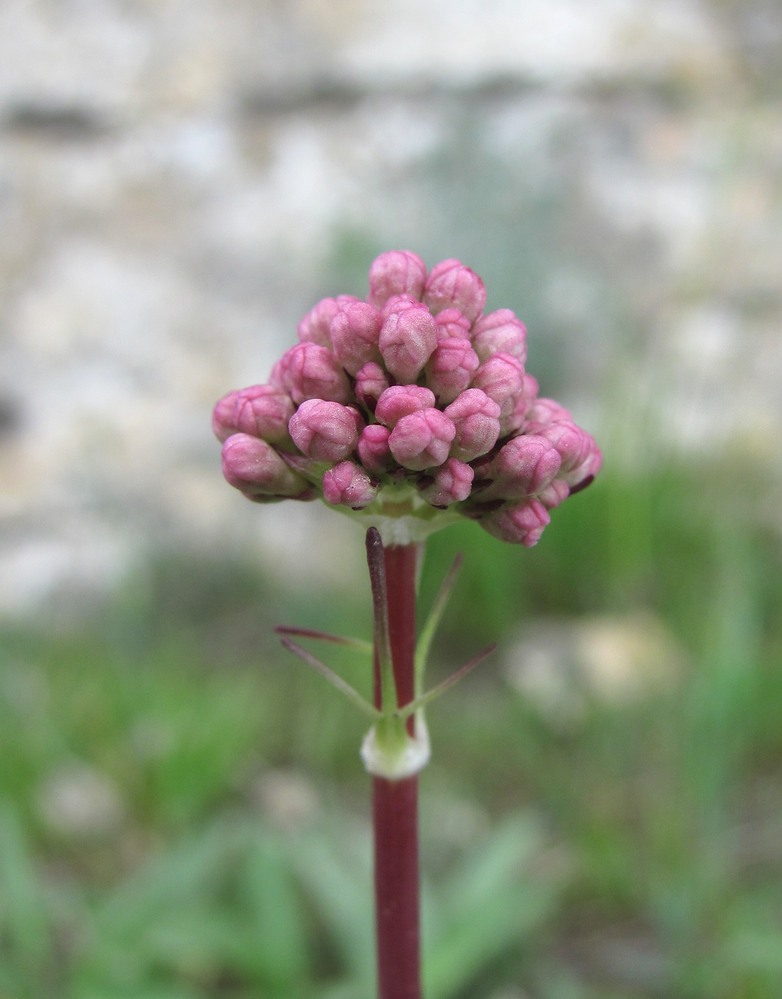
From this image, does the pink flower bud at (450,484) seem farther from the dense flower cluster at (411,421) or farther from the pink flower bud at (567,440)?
the pink flower bud at (567,440)

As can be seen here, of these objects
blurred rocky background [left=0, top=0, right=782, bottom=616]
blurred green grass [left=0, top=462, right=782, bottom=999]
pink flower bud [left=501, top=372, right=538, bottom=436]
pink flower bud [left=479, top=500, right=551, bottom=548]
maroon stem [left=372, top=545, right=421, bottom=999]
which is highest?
blurred rocky background [left=0, top=0, right=782, bottom=616]

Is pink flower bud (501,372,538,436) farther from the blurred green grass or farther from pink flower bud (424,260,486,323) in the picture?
the blurred green grass

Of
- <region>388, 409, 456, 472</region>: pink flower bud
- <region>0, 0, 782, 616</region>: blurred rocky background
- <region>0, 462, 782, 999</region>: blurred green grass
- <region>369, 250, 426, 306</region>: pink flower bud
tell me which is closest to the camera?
<region>388, 409, 456, 472</region>: pink flower bud

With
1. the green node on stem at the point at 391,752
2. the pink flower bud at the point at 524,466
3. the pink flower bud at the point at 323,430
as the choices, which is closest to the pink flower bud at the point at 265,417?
the pink flower bud at the point at 323,430

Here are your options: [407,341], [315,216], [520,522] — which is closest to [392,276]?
[407,341]

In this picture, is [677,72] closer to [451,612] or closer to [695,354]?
[695,354]

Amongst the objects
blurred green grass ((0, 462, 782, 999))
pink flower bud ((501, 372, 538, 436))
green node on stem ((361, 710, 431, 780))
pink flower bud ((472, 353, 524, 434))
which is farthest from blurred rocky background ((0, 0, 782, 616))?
green node on stem ((361, 710, 431, 780))

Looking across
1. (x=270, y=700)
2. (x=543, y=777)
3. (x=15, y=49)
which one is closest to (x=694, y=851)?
(x=543, y=777)
